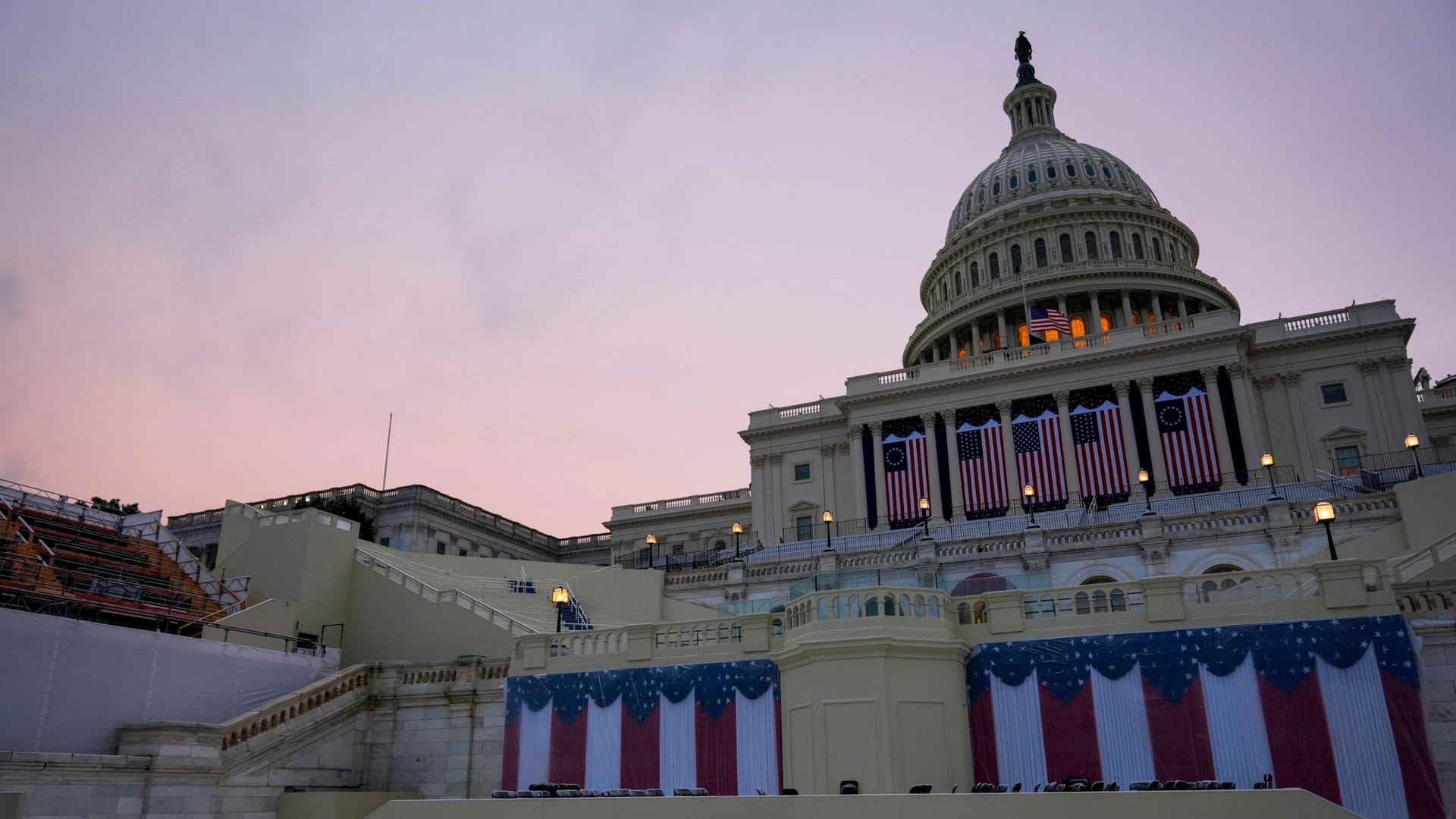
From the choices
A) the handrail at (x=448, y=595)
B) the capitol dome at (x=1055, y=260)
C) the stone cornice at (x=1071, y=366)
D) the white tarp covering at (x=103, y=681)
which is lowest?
the white tarp covering at (x=103, y=681)

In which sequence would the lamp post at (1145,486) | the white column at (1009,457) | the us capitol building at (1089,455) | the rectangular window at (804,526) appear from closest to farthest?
1. the us capitol building at (1089,455)
2. the lamp post at (1145,486)
3. the white column at (1009,457)
4. the rectangular window at (804,526)

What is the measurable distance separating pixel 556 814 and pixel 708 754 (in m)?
5.41

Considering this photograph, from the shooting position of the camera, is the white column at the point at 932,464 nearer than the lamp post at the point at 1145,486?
No

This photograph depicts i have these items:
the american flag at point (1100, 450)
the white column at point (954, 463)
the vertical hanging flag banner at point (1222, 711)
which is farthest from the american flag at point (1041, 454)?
the vertical hanging flag banner at point (1222, 711)

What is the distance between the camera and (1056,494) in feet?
206

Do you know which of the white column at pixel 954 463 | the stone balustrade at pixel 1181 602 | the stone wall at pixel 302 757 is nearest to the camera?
the stone balustrade at pixel 1181 602

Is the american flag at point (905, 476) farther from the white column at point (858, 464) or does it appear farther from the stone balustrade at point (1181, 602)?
the stone balustrade at point (1181, 602)

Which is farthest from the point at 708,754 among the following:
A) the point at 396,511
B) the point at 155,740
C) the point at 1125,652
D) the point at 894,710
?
the point at 396,511

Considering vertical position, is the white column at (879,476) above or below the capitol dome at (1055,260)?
below

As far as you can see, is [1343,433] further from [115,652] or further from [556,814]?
[115,652]

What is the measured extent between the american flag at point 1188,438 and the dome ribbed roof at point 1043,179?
38.7 metres

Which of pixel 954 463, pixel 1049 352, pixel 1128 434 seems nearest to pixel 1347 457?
pixel 1128 434

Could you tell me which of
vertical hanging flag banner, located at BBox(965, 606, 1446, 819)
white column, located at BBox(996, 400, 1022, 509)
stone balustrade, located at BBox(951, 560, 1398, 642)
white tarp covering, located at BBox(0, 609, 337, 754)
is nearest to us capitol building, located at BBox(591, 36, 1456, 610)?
white column, located at BBox(996, 400, 1022, 509)

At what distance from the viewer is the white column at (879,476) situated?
6669 cm
